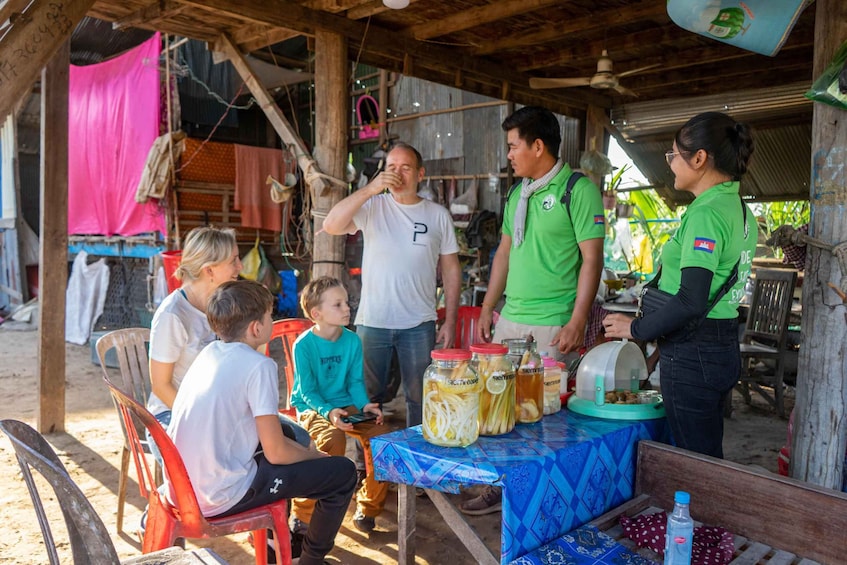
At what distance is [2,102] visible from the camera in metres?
2.23

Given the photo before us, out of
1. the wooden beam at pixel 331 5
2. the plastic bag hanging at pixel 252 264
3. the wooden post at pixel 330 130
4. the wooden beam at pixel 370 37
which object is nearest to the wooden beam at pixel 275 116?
the wooden post at pixel 330 130

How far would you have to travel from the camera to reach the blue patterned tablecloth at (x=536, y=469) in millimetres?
1706

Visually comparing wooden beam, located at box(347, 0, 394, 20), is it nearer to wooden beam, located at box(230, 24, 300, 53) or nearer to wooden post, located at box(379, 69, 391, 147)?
wooden beam, located at box(230, 24, 300, 53)

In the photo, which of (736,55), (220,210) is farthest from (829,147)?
(220,210)

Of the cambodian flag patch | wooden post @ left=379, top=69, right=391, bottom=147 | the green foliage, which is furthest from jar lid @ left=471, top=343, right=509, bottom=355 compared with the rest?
wooden post @ left=379, top=69, right=391, bottom=147

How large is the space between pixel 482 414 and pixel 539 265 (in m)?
1.16

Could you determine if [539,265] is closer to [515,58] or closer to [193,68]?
[515,58]

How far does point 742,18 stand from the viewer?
8.43 feet

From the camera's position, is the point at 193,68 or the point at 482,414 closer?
the point at 482,414

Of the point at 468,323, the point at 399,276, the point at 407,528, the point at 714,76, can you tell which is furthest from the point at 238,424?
the point at 714,76

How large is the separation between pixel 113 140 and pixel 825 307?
975 centimetres

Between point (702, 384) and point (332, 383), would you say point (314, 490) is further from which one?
point (702, 384)

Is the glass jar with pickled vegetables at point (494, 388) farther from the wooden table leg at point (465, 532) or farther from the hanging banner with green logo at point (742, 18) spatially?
the hanging banner with green logo at point (742, 18)

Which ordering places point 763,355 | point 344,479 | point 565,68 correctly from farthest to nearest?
point 565,68 → point 763,355 → point 344,479
